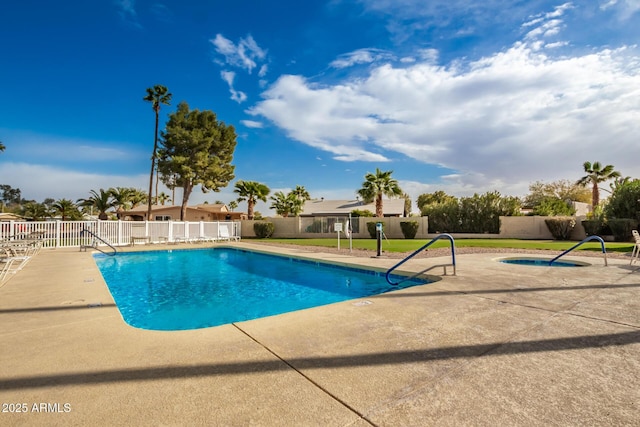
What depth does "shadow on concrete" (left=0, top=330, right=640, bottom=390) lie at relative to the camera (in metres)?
2.30

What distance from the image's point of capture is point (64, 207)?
3634cm

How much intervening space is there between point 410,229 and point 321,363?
22228 millimetres

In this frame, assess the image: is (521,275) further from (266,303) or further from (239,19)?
(239,19)

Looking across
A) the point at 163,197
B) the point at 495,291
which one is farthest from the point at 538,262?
the point at 163,197

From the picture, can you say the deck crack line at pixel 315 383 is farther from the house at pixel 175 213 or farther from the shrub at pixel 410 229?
the house at pixel 175 213

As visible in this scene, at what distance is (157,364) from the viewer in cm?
256

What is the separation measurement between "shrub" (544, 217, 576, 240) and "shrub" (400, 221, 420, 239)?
9299mm

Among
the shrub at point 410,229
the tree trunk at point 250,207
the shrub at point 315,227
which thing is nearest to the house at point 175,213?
the tree trunk at point 250,207

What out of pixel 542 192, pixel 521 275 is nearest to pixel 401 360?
pixel 521 275

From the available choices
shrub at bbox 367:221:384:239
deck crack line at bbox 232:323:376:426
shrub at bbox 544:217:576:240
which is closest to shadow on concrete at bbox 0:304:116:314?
deck crack line at bbox 232:323:376:426

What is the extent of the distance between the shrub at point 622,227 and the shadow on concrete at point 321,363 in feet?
71.6

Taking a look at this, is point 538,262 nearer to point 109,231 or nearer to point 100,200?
point 109,231

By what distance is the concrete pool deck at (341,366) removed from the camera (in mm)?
1872

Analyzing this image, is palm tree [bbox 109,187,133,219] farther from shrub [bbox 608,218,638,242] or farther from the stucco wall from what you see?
shrub [bbox 608,218,638,242]
